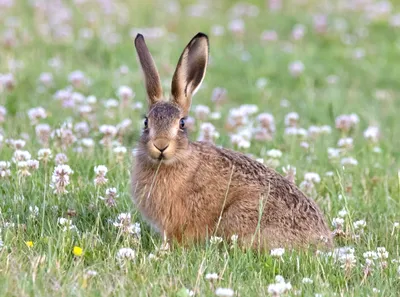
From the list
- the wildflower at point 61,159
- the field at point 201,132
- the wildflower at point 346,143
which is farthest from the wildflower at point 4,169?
the wildflower at point 346,143

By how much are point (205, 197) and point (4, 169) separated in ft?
6.17

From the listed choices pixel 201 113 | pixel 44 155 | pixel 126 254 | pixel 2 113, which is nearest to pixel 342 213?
pixel 126 254

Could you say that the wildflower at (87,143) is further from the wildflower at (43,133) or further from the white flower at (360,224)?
the white flower at (360,224)

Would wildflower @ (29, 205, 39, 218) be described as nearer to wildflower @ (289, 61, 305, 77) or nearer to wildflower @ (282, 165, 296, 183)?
wildflower @ (282, 165, 296, 183)

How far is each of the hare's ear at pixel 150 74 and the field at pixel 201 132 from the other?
29.5 inches

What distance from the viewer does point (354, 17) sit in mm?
15828

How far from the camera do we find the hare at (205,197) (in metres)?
6.19

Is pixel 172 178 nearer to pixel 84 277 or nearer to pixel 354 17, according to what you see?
pixel 84 277

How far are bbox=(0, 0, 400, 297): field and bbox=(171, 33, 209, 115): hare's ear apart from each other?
2.90ft

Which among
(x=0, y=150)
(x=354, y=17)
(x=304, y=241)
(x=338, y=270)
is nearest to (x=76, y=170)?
(x=0, y=150)

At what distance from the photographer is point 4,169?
711 cm

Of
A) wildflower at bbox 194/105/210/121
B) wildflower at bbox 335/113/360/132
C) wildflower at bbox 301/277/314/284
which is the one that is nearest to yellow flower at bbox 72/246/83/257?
wildflower at bbox 301/277/314/284

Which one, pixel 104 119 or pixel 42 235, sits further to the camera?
pixel 104 119

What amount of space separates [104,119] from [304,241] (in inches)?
155
